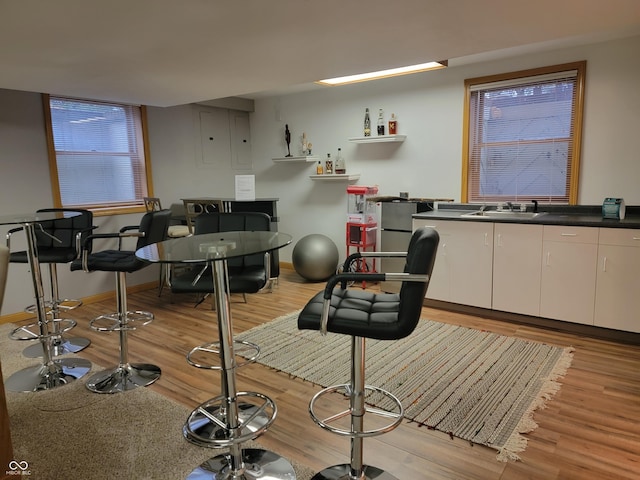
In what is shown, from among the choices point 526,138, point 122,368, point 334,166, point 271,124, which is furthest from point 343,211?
point 122,368

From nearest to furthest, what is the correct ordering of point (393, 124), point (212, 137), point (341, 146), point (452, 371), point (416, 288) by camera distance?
point (416, 288), point (452, 371), point (393, 124), point (341, 146), point (212, 137)

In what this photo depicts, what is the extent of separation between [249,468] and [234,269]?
3.27 feet

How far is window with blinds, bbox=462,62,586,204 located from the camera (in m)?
3.88

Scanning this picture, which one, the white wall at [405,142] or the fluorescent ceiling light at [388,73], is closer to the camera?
the white wall at [405,142]

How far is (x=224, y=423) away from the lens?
2.01 meters

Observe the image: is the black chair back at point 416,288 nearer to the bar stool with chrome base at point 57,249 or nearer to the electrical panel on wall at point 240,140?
the bar stool with chrome base at point 57,249

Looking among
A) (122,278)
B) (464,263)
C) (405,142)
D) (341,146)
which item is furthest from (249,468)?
(341,146)

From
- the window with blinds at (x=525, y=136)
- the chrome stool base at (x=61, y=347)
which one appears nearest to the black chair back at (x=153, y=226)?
the chrome stool base at (x=61, y=347)

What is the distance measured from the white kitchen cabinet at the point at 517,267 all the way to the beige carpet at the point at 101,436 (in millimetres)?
2455

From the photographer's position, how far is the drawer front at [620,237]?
3062 millimetres

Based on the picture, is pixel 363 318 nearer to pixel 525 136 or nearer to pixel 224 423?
pixel 224 423

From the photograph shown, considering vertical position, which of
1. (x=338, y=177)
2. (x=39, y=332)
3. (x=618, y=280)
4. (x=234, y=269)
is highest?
(x=338, y=177)

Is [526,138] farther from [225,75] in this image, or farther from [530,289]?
[225,75]

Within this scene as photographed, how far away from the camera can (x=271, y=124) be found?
600 cm
